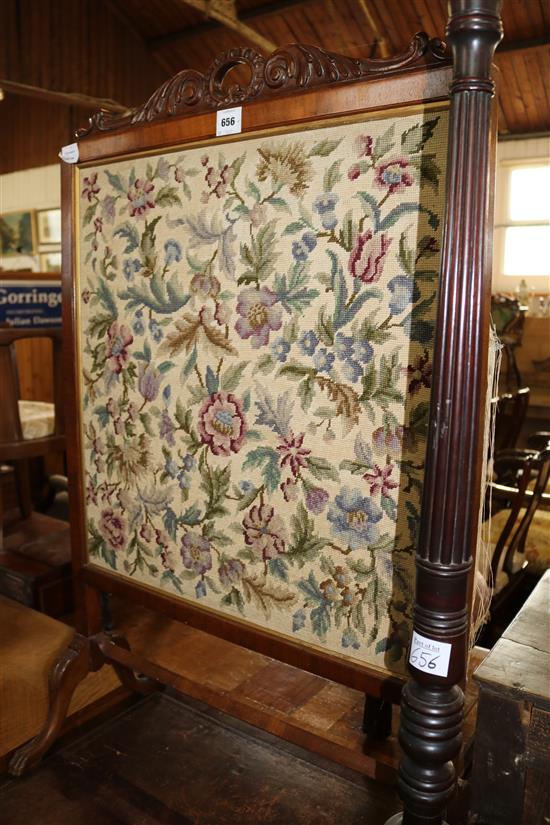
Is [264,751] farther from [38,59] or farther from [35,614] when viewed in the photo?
[38,59]

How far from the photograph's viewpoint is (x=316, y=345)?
3.40ft

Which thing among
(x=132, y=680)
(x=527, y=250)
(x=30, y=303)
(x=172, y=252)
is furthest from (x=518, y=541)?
(x=527, y=250)

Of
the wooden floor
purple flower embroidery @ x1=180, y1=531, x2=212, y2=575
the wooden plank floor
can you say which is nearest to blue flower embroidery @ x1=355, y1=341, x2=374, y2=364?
purple flower embroidery @ x1=180, y1=531, x2=212, y2=575

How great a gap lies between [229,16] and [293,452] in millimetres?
5334

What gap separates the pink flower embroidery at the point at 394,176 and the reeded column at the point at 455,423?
0.41 ft

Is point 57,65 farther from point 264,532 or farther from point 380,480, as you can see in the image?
point 380,480

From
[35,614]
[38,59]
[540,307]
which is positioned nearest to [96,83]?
[38,59]

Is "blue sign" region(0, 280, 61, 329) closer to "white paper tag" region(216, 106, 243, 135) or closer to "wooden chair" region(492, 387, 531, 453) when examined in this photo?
"white paper tag" region(216, 106, 243, 135)

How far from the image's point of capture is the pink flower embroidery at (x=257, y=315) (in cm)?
108

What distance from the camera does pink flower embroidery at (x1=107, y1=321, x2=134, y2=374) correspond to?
129 centimetres

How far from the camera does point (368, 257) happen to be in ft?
3.17

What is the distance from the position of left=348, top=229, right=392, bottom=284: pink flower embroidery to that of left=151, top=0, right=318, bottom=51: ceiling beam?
212 inches

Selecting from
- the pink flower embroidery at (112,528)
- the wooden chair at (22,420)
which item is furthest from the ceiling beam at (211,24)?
the pink flower embroidery at (112,528)

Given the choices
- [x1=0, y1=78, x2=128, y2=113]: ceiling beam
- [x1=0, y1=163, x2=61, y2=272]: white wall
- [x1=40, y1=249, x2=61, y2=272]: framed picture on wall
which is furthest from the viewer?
[x1=40, y1=249, x2=61, y2=272]: framed picture on wall
